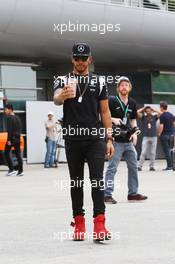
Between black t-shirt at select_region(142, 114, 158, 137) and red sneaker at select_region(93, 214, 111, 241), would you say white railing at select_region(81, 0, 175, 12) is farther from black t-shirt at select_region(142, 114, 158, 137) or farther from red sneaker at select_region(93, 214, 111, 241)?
red sneaker at select_region(93, 214, 111, 241)

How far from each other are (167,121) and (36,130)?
5.99 metres

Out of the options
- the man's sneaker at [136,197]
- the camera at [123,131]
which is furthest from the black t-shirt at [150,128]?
the camera at [123,131]

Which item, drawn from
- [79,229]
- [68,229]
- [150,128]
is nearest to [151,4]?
[150,128]

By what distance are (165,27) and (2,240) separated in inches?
936

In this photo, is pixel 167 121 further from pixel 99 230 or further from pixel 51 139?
pixel 99 230

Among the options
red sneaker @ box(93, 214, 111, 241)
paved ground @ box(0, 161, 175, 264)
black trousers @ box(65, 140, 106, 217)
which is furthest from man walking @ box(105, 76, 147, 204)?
red sneaker @ box(93, 214, 111, 241)

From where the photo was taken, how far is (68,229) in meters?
7.52

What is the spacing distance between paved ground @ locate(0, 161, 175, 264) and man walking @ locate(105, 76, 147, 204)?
0.33 metres

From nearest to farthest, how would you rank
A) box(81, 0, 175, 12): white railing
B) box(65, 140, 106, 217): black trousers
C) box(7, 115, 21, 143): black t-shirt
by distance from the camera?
box(65, 140, 106, 217): black trousers
box(7, 115, 21, 143): black t-shirt
box(81, 0, 175, 12): white railing

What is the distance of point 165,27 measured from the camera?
29688mm

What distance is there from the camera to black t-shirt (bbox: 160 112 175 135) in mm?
20250

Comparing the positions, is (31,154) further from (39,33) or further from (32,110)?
(39,33)

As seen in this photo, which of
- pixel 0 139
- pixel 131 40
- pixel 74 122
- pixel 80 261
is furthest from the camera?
pixel 131 40

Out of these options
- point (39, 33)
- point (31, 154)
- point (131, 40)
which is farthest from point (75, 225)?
point (131, 40)
